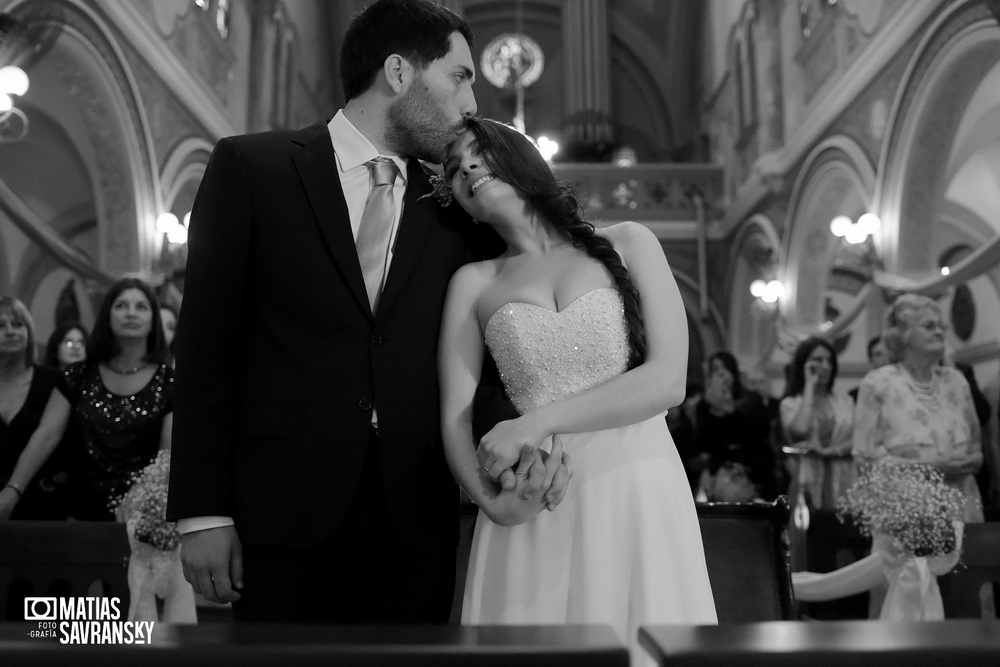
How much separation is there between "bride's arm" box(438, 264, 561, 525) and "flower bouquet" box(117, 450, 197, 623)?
1406 mm

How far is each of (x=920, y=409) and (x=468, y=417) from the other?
141 inches

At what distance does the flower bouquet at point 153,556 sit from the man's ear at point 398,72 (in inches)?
61.7

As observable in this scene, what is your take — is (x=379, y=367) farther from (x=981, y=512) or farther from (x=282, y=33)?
(x=282, y=33)

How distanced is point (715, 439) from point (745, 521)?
2463 mm

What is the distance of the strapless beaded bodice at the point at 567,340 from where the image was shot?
1988 millimetres

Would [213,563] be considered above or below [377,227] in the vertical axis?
below

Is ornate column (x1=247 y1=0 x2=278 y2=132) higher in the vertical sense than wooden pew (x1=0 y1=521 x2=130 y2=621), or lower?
higher

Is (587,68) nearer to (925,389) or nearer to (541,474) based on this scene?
(925,389)

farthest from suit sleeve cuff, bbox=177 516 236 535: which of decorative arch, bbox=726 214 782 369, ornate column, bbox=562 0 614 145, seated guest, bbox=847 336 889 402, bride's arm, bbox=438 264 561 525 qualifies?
ornate column, bbox=562 0 614 145

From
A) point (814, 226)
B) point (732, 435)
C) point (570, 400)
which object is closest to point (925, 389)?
point (732, 435)

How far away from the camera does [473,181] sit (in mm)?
1997

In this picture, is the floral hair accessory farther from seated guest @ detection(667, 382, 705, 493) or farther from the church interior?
seated guest @ detection(667, 382, 705, 493)

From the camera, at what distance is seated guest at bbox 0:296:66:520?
13.4 feet

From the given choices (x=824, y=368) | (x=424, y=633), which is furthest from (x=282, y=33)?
(x=424, y=633)
